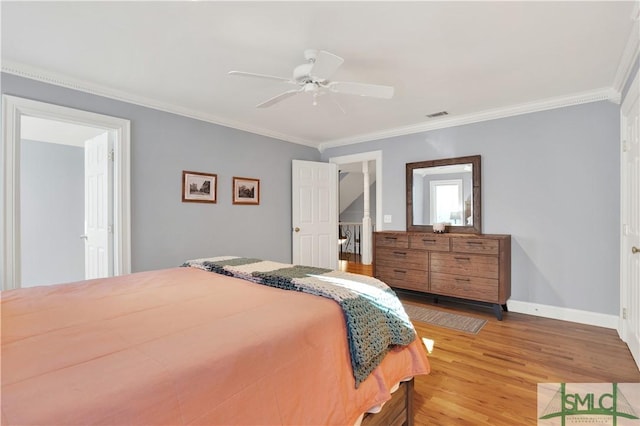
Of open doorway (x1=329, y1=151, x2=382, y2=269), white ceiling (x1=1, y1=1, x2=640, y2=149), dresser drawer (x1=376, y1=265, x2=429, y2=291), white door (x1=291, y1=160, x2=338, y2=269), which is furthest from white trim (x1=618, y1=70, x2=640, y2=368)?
white door (x1=291, y1=160, x2=338, y2=269)

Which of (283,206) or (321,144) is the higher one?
(321,144)

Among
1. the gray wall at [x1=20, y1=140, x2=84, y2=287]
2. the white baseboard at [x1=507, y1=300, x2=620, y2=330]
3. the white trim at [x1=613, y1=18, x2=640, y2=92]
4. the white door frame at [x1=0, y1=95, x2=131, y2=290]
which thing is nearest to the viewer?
the white trim at [x1=613, y1=18, x2=640, y2=92]

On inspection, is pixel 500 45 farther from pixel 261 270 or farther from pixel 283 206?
pixel 283 206

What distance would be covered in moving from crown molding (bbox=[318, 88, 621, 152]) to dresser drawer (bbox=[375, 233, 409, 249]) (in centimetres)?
152

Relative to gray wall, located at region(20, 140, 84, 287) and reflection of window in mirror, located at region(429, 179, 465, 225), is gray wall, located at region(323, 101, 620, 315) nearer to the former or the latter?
reflection of window in mirror, located at region(429, 179, 465, 225)

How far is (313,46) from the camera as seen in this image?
2.28 m

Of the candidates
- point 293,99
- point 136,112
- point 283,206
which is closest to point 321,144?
point 283,206

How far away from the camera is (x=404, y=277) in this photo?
157 inches

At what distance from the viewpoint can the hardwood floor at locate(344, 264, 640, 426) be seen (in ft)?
6.03

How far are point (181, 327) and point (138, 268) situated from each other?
8.63 feet

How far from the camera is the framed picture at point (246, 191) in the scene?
422 cm

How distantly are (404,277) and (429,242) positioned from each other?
1.89 feet

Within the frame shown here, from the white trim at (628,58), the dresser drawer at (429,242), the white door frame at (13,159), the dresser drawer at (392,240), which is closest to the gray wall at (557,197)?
the white trim at (628,58)

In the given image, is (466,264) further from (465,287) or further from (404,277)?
(404,277)
